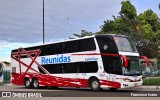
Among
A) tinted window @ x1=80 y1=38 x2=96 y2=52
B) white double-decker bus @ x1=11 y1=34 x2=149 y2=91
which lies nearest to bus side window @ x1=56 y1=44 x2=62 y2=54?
white double-decker bus @ x1=11 y1=34 x2=149 y2=91

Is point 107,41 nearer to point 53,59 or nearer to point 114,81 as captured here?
point 114,81

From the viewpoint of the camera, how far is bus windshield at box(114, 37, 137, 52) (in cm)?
2516

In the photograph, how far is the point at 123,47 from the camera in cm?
2541

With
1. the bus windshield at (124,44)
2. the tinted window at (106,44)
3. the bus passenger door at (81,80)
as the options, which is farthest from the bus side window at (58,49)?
the bus windshield at (124,44)

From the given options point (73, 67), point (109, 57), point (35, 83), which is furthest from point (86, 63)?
point (35, 83)

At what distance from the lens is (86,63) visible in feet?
88.3

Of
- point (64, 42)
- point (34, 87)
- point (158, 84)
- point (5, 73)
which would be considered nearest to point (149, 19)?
A: point (158, 84)

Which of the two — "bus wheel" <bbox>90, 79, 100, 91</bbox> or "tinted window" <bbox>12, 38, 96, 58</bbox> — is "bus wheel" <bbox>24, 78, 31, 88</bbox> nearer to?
"tinted window" <bbox>12, 38, 96, 58</bbox>

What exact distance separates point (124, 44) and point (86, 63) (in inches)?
125

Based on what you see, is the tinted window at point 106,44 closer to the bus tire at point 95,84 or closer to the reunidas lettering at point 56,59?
the bus tire at point 95,84

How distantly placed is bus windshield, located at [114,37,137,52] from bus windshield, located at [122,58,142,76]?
80 cm

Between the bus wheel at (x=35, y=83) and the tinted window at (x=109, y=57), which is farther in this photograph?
the bus wheel at (x=35, y=83)

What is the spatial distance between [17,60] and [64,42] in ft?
22.9

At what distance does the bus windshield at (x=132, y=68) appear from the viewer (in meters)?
24.8
